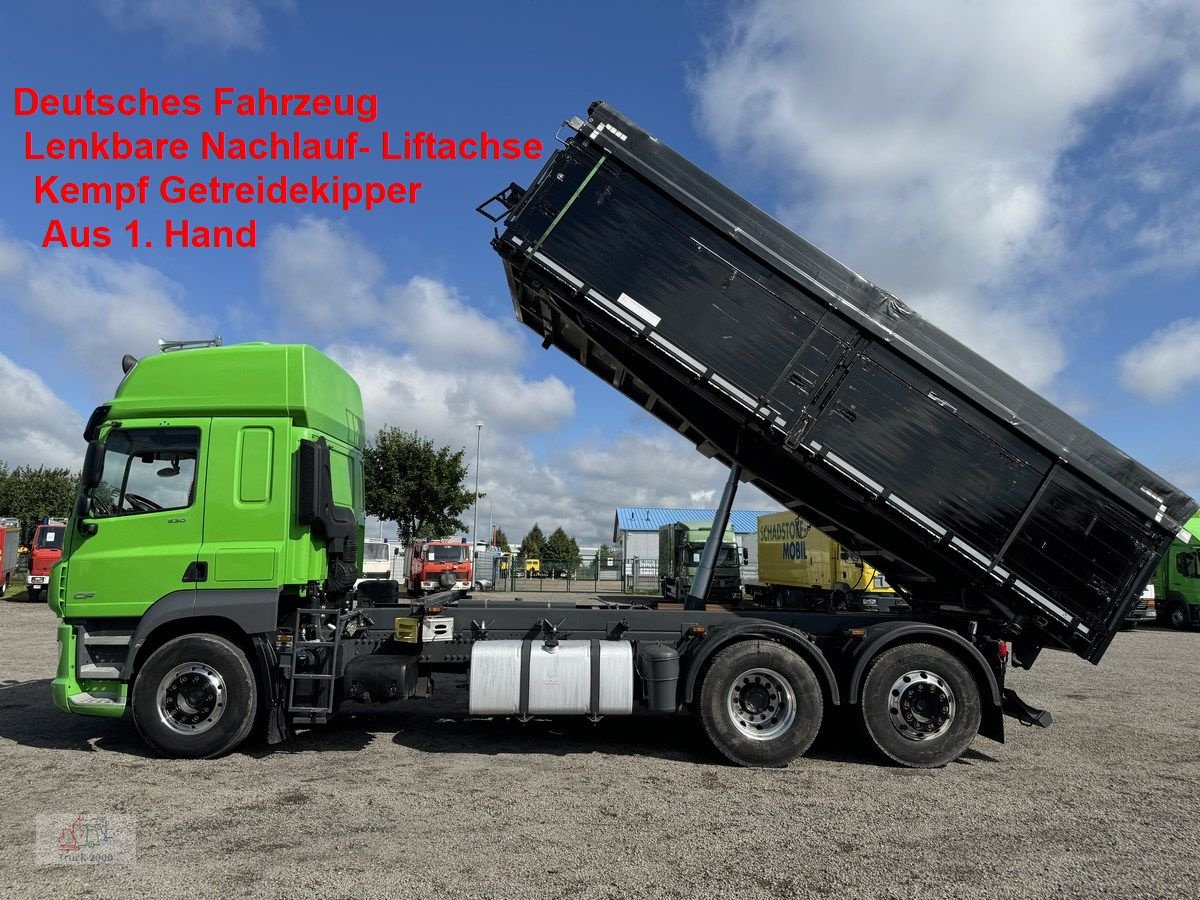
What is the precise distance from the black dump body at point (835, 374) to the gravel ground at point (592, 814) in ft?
5.69

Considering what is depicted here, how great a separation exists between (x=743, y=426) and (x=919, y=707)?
112 inches

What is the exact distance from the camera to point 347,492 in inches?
303

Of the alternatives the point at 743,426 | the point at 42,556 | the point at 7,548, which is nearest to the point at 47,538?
the point at 42,556

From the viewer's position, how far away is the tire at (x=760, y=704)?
6539 millimetres

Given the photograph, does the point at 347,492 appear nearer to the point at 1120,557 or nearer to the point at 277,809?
the point at 277,809

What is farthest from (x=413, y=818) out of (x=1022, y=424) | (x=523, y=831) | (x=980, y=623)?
(x=1022, y=424)

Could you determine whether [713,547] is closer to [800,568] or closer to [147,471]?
[147,471]

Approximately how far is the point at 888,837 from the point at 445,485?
3695cm

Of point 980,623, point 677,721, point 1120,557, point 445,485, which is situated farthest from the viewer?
point 445,485

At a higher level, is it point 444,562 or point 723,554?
point 723,554

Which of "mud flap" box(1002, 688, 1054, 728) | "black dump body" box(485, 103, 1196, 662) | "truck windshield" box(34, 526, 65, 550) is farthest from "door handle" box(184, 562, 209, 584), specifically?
"truck windshield" box(34, 526, 65, 550)

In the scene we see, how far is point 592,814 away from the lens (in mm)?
5293

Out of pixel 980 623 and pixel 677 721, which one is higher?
pixel 980 623

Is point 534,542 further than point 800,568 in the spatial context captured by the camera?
Yes
